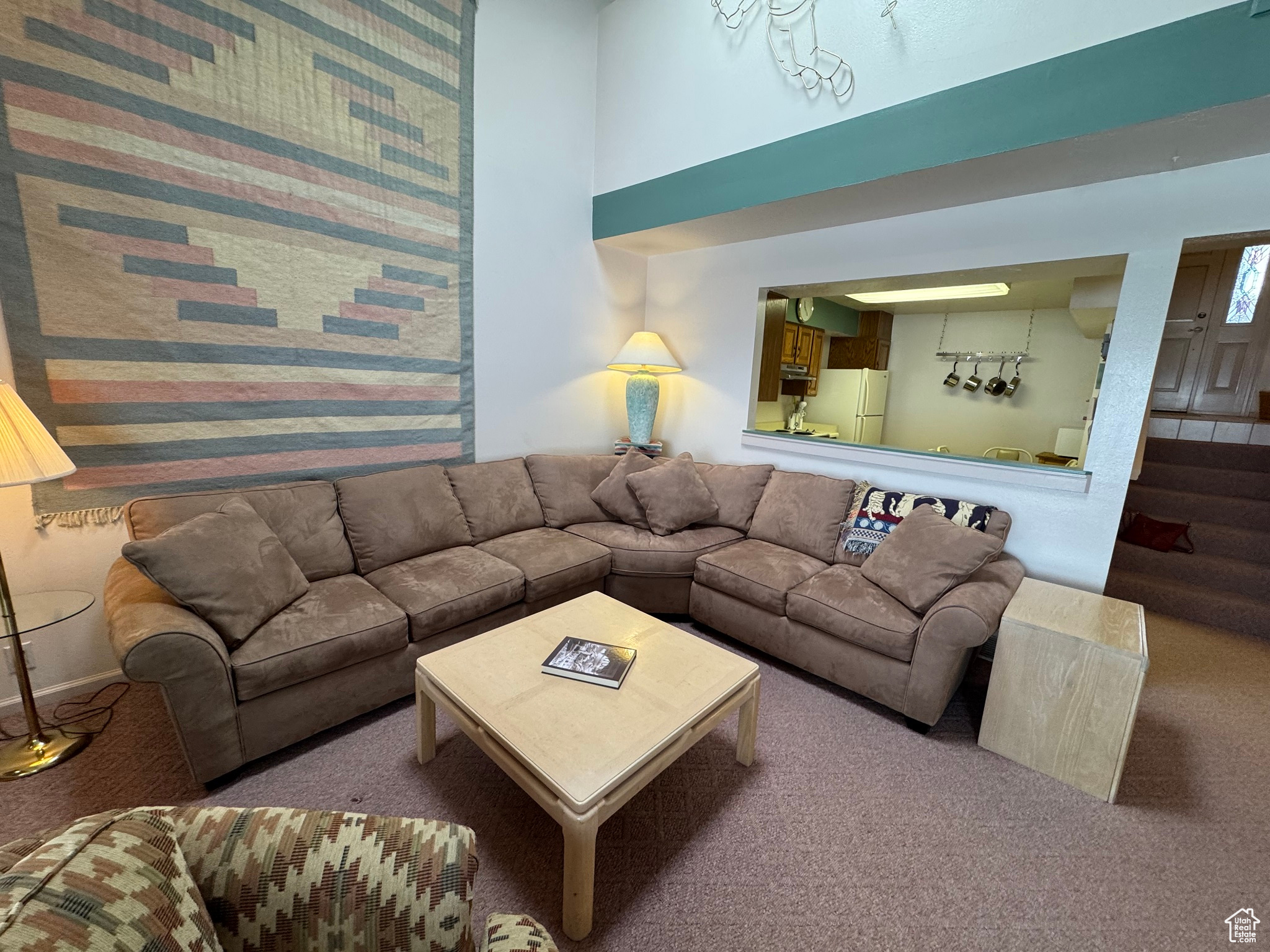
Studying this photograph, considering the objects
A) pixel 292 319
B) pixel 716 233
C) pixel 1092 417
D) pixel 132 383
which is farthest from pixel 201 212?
pixel 1092 417

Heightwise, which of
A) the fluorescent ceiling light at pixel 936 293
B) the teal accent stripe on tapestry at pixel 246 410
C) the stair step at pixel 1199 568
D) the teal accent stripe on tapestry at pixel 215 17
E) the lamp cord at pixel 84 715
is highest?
the teal accent stripe on tapestry at pixel 215 17

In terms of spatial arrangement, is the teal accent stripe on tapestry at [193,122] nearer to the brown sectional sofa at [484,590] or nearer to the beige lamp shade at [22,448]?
the beige lamp shade at [22,448]

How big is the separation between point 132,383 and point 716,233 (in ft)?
10.1

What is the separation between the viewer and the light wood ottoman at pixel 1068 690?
1.68 meters

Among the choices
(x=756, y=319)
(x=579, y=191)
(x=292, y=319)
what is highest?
(x=579, y=191)

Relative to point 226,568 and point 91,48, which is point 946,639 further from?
point 91,48

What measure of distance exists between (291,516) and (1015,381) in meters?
6.25

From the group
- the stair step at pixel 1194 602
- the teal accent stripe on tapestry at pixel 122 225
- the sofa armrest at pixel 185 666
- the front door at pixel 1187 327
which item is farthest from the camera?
the front door at pixel 1187 327

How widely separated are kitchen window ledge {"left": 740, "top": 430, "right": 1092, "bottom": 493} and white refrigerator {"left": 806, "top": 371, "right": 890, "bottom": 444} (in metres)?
2.26

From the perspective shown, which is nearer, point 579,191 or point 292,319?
point 292,319

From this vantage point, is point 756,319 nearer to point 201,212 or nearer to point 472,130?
point 472,130

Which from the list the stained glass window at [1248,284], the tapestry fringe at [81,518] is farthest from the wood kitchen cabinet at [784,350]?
the tapestry fringe at [81,518]

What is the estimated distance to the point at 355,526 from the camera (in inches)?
94.0

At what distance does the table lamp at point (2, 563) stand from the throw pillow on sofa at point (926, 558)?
3.01 meters
